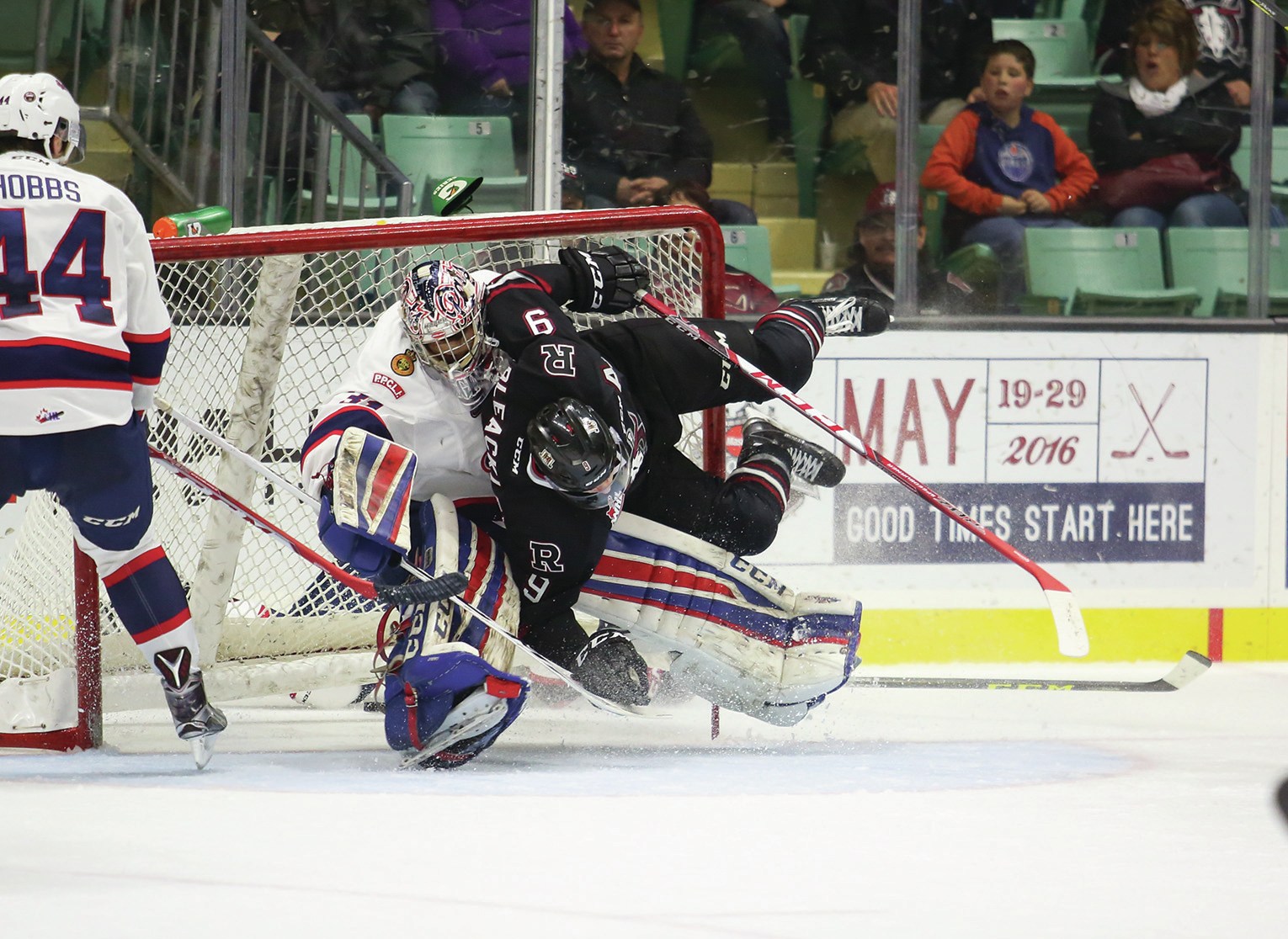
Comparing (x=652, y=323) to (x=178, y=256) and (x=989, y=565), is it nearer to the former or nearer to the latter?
(x=178, y=256)

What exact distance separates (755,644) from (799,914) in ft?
3.88

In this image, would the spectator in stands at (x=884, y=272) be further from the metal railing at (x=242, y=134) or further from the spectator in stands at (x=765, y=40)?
the metal railing at (x=242, y=134)

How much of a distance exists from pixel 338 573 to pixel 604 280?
734 mm

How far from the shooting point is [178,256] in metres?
3.05

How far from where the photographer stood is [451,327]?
9.02 feet

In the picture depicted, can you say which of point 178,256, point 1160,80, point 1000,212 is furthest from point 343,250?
point 1160,80

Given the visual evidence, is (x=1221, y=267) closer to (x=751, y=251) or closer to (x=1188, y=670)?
(x=751, y=251)

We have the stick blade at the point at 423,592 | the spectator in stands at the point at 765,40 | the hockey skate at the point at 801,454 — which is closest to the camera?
the stick blade at the point at 423,592

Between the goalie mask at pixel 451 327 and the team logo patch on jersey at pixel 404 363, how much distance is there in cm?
6

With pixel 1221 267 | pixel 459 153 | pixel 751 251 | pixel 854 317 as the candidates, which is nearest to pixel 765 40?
pixel 751 251

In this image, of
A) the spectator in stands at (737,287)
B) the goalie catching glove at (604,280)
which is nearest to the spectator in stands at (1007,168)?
the spectator in stands at (737,287)

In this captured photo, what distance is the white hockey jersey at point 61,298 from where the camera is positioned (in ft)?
8.43

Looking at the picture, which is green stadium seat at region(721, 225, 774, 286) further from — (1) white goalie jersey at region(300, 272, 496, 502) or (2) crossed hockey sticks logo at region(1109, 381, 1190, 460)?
(1) white goalie jersey at region(300, 272, 496, 502)

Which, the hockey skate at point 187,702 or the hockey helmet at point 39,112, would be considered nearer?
the hockey helmet at point 39,112
